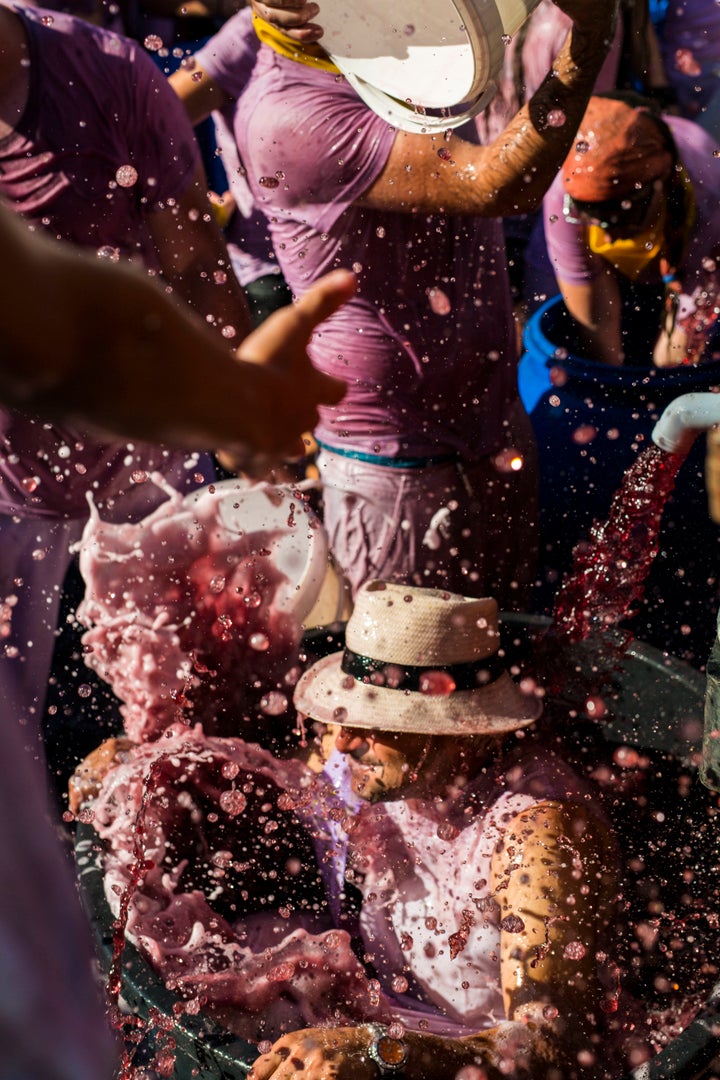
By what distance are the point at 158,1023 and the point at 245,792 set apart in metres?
0.26

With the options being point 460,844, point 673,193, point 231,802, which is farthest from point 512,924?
point 673,193

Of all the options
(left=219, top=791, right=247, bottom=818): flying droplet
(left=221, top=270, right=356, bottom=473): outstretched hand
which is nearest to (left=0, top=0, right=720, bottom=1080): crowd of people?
(left=219, top=791, right=247, bottom=818): flying droplet

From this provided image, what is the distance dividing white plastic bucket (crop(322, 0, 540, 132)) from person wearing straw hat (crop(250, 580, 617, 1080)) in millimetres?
386

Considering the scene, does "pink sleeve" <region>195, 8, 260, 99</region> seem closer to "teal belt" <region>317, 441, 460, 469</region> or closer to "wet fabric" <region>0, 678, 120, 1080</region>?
"teal belt" <region>317, 441, 460, 469</region>

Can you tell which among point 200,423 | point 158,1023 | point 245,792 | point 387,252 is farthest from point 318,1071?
point 387,252

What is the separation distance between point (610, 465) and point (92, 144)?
1.96 ft

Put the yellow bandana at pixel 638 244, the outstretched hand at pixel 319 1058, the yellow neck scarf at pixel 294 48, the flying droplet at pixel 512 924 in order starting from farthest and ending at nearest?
the yellow bandana at pixel 638 244 < the yellow neck scarf at pixel 294 48 < the flying droplet at pixel 512 924 < the outstretched hand at pixel 319 1058

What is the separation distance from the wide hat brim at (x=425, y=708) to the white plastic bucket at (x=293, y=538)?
0.81 feet

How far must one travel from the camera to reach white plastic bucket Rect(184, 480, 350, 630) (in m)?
1.10

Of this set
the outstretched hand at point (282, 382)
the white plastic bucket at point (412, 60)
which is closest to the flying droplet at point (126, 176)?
the white plastic bucket at point (412, 60)

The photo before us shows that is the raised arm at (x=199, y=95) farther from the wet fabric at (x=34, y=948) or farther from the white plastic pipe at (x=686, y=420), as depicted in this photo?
the wet fabric at (x=34, y=948)

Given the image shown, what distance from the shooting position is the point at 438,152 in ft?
2.69

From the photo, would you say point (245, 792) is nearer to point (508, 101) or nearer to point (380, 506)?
point (380, 506)

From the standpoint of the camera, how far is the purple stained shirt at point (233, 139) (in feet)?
3.06
